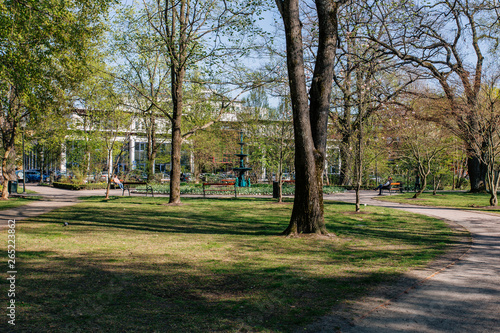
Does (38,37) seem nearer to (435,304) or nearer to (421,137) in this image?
(435,304)

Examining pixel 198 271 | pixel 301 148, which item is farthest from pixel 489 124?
pixel 198 271

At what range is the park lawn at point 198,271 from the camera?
12.5ft

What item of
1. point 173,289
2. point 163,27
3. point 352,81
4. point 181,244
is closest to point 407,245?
point 181,244

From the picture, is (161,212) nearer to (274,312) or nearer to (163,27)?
(163,27)

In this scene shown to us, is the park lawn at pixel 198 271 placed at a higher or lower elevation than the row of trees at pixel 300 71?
→ lower

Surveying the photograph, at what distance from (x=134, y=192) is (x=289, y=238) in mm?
19245

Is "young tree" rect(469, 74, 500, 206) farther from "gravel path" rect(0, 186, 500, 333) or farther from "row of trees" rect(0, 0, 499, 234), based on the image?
"gravel path" rect(0, 186, 500, 333)

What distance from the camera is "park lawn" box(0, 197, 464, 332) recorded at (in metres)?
3.81

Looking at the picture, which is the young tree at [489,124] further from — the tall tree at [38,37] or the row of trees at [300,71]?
the tall tree at [38,37]

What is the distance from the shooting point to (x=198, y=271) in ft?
18.6

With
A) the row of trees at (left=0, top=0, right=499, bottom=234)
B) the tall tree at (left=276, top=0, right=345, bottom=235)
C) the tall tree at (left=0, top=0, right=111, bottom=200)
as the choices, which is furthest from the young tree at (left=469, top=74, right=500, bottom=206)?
the tall tree at (left=0, top=0, right=111, bottom=200)

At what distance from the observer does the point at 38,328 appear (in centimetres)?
345

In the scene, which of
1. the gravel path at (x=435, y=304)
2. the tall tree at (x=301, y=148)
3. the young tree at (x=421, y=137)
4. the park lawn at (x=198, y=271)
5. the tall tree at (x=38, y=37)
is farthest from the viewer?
the young tree at (x=421, y=137)

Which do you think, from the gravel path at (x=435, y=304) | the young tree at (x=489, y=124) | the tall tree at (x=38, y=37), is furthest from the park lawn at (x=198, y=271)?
the young tree at (x=489, y=124)
